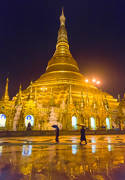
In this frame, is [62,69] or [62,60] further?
[62,60]

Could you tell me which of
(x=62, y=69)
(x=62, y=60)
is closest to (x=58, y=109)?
(x=62, y=69)

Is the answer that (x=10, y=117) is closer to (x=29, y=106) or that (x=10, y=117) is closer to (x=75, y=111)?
(x=29, y=106)

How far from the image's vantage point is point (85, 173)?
4.08 metres

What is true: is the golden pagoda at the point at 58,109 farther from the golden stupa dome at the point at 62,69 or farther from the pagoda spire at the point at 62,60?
the pagoda spire at the point at 62,60


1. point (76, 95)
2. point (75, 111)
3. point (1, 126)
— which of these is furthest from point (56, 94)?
point (1, 126)

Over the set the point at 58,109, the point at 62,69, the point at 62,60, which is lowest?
the point at 58,109

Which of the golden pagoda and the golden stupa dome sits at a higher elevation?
the golden stupa dome

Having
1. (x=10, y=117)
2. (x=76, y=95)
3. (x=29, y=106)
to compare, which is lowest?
(x=10, y=117)

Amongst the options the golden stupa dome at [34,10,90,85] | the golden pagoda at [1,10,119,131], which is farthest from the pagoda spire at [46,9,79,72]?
the golden pagoda at [1,10,119,131]

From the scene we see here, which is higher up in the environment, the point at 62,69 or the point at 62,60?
the point at 62,60

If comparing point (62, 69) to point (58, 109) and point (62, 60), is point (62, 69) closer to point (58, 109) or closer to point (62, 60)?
point (62, 60)

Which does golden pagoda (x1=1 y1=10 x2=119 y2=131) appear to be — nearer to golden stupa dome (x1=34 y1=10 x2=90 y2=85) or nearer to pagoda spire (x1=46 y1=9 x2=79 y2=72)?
golden stupa dome (x1=34 y1=10 x2=90 y2=85)

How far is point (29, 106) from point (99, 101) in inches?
593

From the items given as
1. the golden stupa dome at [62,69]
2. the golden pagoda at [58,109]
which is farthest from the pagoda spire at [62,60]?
the golden pagoda at [58,109]
